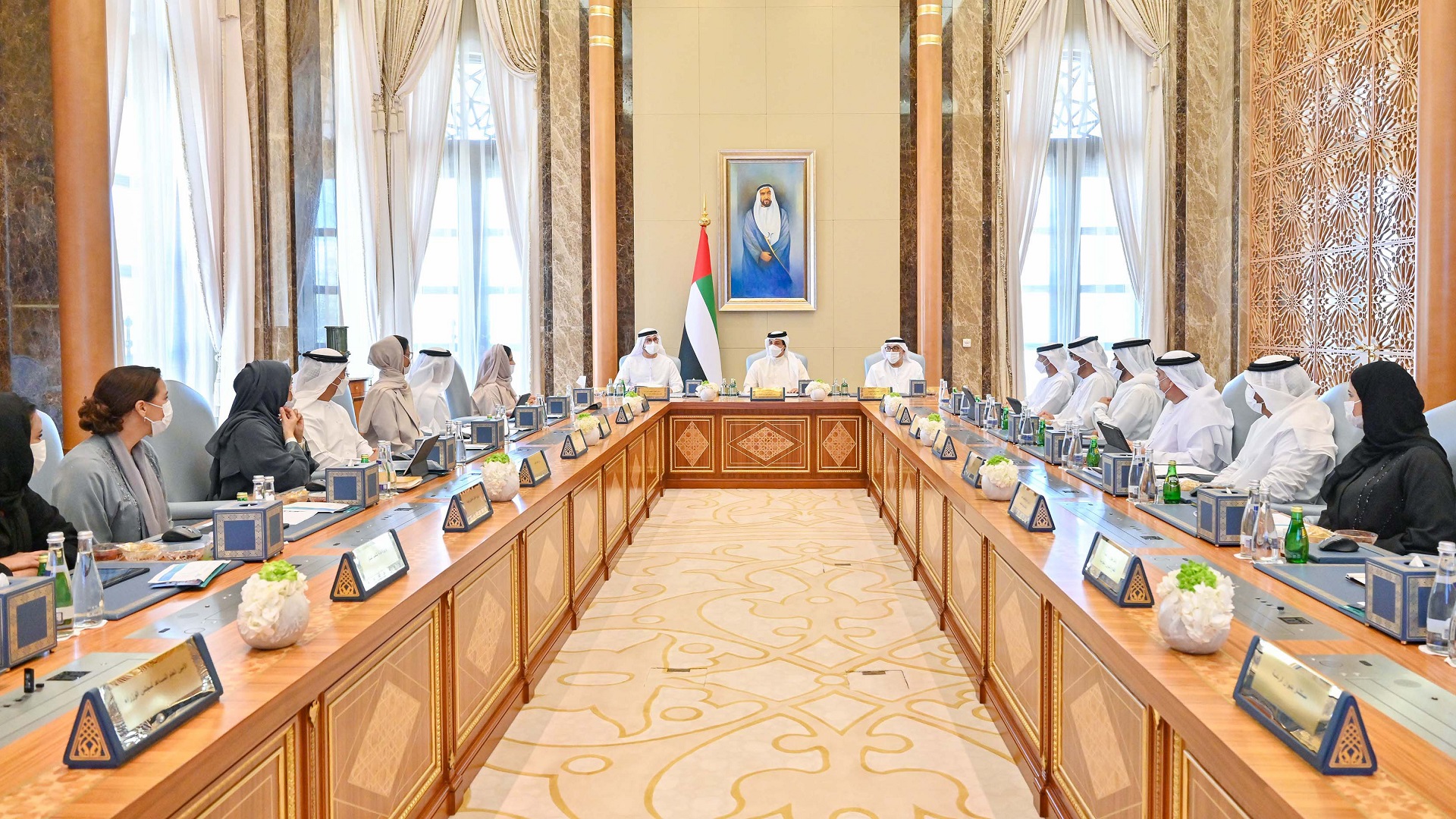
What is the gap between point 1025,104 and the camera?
10195mm

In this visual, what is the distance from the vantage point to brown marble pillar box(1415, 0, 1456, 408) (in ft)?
19.5

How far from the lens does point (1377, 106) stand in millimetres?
7387

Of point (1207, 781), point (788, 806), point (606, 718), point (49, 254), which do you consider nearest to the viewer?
point (1207, 781)

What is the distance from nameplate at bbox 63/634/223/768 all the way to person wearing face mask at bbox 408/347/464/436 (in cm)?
481

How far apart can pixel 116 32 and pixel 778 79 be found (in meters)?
6.38

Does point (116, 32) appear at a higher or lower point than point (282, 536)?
higher

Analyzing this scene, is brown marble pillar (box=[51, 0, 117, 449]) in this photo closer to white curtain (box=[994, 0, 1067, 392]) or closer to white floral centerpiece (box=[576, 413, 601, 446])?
white floral centerpiece (box=[576, 413, 601, 446])

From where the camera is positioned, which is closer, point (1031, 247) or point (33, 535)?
point (33, 535)

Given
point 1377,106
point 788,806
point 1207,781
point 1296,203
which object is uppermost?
point 1377,106

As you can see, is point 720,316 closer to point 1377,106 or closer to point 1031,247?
point 1031,247

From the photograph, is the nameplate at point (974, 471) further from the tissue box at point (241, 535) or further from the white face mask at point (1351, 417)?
the tissue box at point (241, 535)

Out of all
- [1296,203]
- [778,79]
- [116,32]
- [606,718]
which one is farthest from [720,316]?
[606,718]

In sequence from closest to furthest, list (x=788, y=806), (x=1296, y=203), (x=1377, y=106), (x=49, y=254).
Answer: (x=788, y=806) → (x=49, y=254) → (x=1377, y=106) → (x=1296, y=203)

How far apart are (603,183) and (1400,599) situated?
8.96 meters
